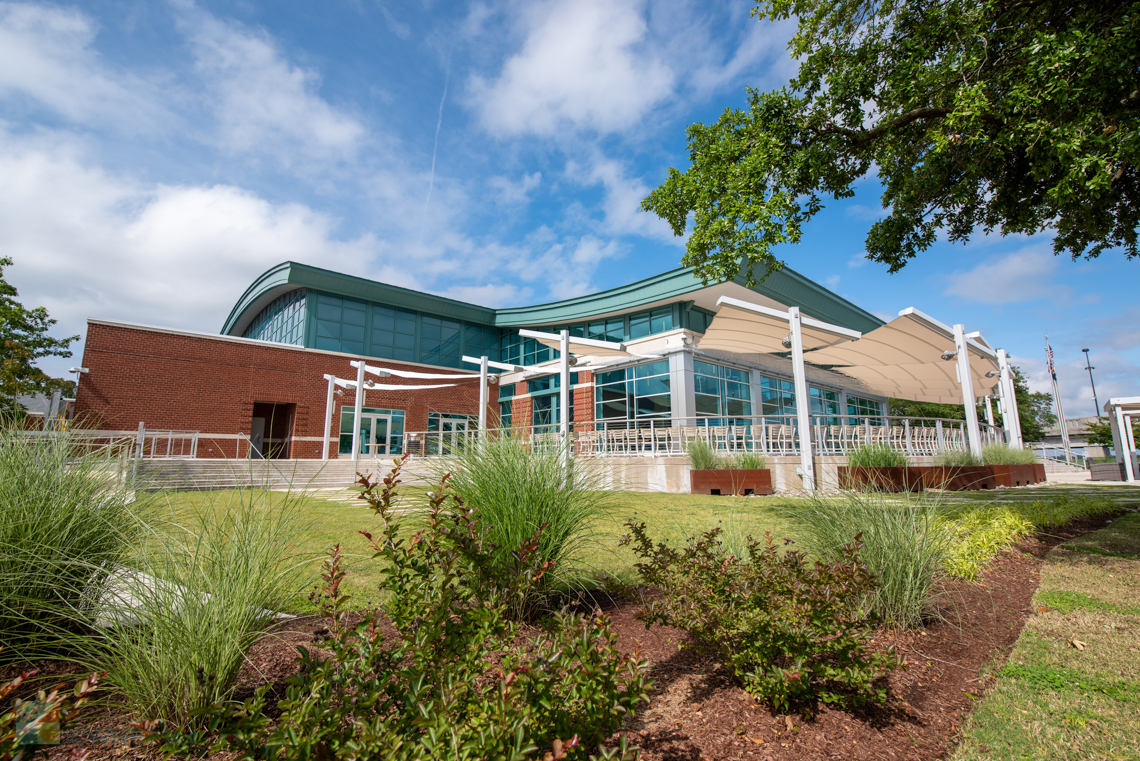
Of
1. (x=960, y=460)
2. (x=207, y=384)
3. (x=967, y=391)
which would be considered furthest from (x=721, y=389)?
(x=207, y=384)

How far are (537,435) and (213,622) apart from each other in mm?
2119

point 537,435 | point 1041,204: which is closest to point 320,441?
point 537,435

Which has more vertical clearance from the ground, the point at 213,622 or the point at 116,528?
the point at 116,528

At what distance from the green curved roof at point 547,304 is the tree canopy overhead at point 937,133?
12.3 m

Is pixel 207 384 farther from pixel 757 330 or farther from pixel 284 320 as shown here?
pixel 757 330

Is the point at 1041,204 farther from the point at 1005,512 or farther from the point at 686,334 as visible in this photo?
the point at 686,334

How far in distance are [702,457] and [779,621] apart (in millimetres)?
7723

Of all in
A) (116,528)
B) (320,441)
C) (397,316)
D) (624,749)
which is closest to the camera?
(624,749)

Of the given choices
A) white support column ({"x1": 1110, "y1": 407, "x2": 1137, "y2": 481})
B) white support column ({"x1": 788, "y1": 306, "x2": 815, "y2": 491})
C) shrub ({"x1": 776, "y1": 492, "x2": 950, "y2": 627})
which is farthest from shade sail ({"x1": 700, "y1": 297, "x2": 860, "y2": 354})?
white support column ({"x1": 1110, "y1": 407, "x2": 1137, "y2": 481})

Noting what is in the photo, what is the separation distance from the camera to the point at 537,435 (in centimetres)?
362

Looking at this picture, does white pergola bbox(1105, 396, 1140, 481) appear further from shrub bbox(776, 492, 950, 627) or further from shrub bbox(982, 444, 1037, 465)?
shrub bbox(776, 492, 950, 627)

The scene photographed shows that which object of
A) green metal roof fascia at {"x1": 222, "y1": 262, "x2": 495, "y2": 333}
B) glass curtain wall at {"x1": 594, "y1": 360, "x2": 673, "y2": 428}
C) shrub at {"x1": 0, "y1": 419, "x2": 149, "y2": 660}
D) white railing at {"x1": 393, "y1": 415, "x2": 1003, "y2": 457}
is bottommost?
shrub at {"x1": 0, "y1": 419, "x2": 149, "y2": 660}

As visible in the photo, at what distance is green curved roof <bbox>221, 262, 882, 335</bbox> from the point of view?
69.7 ft

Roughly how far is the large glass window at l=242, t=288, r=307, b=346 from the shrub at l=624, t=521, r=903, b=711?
23.2 metres
